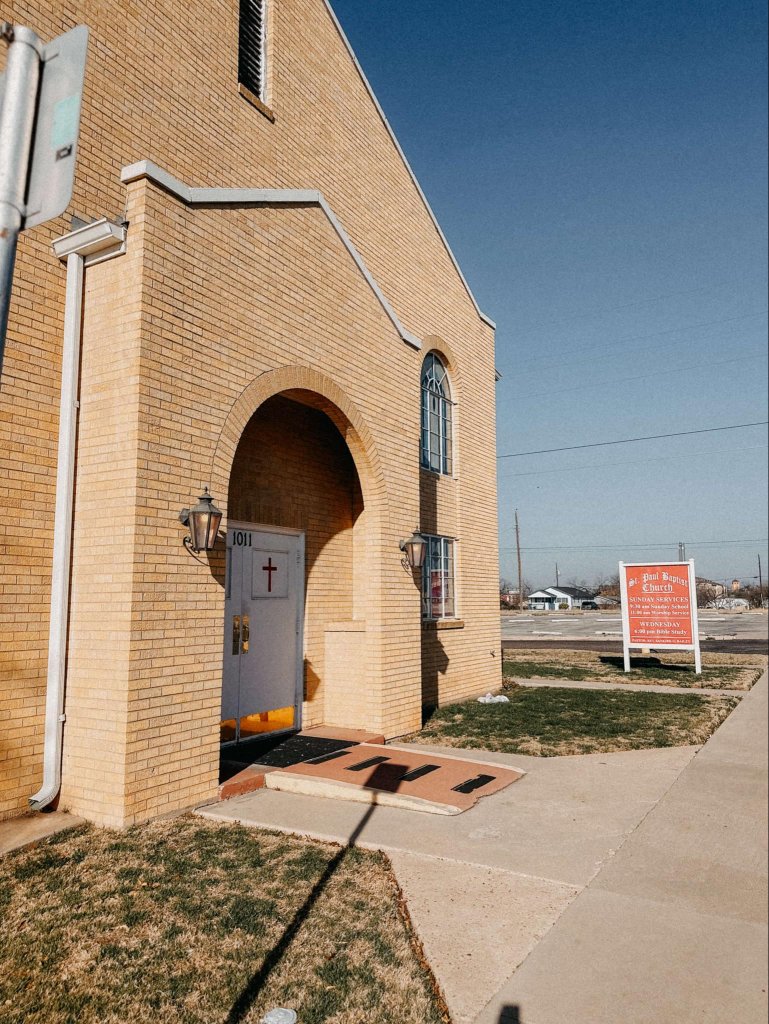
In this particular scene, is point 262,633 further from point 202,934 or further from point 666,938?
point 666,938

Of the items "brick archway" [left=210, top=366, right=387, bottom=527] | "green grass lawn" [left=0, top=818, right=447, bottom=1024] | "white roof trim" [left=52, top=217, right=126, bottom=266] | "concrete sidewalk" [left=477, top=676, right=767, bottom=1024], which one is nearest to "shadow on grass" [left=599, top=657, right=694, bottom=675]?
"brick archway" [left=210, top=366, right=387, bottom=527]

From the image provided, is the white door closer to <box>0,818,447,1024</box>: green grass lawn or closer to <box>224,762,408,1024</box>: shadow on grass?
<box>224,762,408,1024</box>: shadow on grass

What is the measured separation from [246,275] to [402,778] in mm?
5030

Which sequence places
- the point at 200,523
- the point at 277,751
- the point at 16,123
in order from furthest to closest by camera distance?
the point at 277,751 → the point at 200,523 → the point at 16,123

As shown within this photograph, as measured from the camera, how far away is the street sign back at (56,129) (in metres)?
1.92

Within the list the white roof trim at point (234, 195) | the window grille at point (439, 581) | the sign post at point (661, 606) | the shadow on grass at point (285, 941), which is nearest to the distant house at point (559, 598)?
the sign post at point (661, 606)

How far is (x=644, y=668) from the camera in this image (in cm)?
1816

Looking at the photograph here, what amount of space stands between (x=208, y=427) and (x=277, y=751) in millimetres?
3672

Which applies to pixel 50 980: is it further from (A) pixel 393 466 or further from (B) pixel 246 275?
(A) pixel 393 466

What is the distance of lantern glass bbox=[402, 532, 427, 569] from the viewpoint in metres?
9.40

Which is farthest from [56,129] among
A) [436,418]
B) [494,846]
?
[436,418]

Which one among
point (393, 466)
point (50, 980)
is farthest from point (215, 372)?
point (50, 980)

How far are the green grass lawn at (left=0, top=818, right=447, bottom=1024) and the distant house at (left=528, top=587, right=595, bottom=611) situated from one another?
9882 cm

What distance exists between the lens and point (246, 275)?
7.22 m
